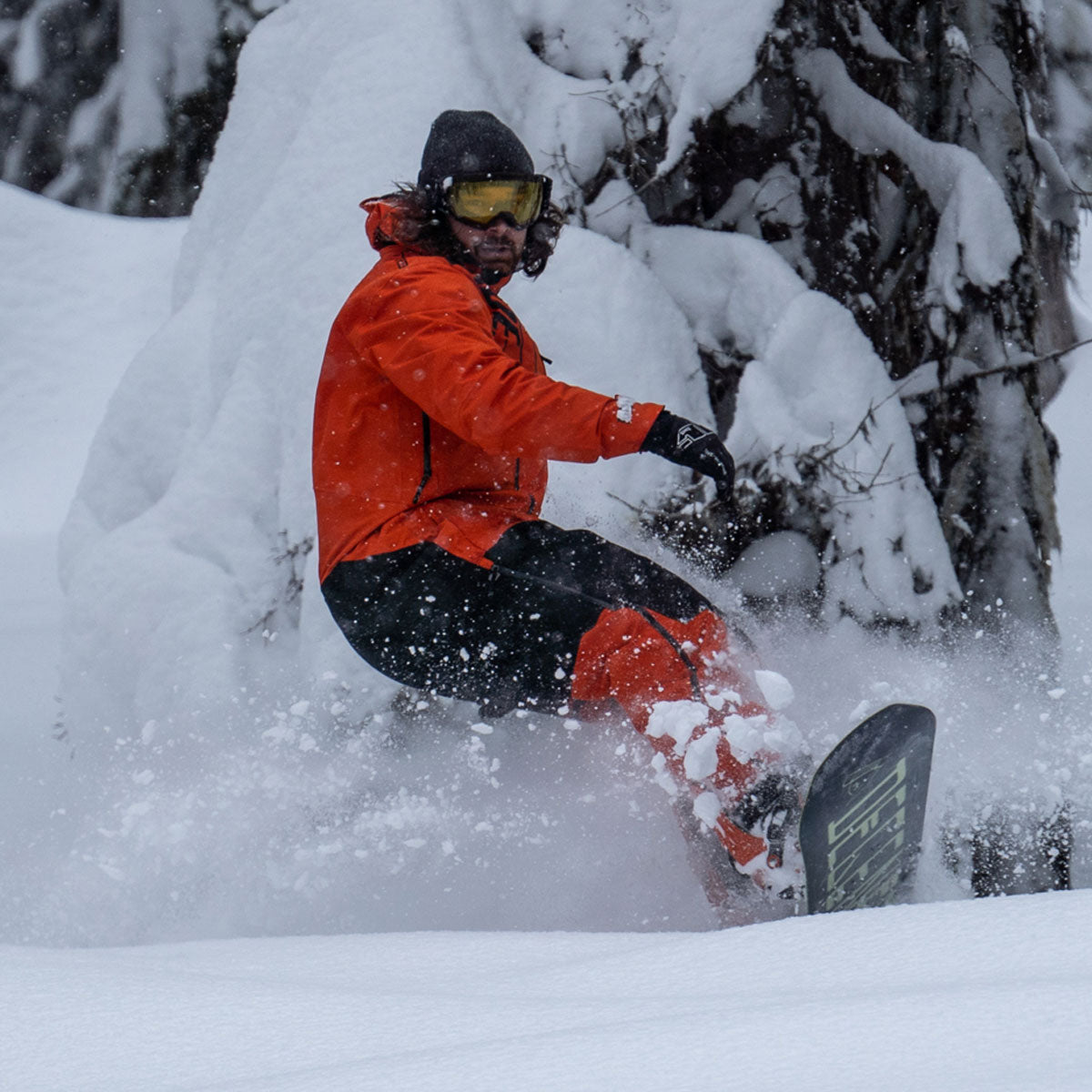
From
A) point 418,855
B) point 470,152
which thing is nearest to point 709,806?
point 418,855

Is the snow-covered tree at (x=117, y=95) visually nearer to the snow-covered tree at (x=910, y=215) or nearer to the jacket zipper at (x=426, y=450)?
the snow-covered tree at (x=910, y=215)

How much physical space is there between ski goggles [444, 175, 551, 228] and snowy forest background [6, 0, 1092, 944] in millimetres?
1123

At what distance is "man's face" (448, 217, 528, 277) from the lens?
2.98m

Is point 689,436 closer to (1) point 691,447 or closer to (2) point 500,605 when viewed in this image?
(1) point 691,447

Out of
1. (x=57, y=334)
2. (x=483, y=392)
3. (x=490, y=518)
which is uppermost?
(x=483, y=392)

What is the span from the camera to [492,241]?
3.01 metres

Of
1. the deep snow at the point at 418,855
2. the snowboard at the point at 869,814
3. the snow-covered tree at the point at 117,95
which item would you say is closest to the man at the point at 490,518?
the snowboard at the point at 869,814

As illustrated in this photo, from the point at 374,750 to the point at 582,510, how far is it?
1106 millimetres

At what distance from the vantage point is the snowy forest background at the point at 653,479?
11.3 ft

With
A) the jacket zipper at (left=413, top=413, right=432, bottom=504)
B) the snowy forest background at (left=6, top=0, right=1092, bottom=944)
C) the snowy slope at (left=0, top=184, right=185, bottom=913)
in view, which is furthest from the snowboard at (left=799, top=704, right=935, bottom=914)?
the snowy slope at (left=0, top=184, right=185, bottom=913)

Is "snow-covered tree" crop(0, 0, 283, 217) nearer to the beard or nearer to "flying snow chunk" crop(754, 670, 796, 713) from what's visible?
the beard

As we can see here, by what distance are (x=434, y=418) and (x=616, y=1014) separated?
1528 mm

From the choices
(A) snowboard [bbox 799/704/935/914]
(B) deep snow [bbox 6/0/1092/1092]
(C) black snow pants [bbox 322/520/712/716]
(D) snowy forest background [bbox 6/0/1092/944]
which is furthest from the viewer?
(D) snowy forest background [bbox 6/0/1092/944]

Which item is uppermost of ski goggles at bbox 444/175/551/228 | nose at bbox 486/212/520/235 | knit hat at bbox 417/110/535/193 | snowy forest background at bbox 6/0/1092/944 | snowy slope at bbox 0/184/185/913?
knit hat at bbox 417/110/535/193
